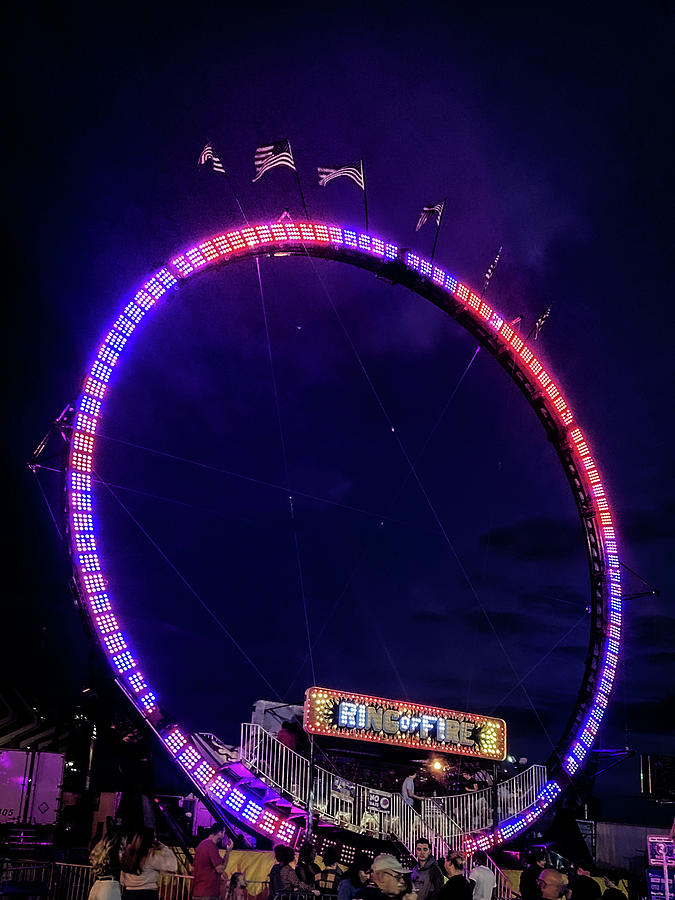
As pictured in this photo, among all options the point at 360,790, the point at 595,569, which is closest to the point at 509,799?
the point at 360,790

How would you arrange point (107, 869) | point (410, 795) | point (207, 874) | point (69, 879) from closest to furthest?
point (107, 869) → point (207, 874) → point (69, 879) → point (410, 795)

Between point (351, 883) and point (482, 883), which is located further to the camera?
point (482, 883)

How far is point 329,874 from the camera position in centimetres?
1589

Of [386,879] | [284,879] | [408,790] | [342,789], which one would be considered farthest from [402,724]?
[386,879]

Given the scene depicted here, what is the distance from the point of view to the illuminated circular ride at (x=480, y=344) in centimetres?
1684

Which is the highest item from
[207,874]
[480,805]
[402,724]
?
[402,724]

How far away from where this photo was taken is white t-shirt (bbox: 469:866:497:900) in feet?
36.7

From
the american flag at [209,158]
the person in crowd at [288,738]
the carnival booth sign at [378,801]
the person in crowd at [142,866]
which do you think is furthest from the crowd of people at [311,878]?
the american flag at [209,158]

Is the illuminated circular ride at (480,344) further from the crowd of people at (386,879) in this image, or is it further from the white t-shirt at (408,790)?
the crowd of people at (386,879)

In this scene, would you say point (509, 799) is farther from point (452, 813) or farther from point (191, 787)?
point (191, 787)

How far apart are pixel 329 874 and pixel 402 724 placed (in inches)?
227

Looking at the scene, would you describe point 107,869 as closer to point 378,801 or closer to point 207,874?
point 207,874

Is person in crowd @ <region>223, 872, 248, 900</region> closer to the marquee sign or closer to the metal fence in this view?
the metal fence

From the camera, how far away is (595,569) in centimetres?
2655
